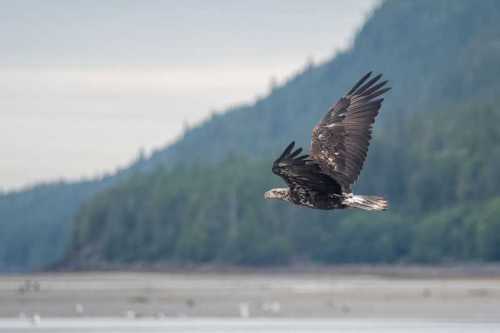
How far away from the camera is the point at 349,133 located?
25.4 meters

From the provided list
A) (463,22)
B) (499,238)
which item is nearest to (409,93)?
(463,22)

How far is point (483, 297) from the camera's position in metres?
54.6

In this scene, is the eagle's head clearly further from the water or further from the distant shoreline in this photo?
the distant shoreline

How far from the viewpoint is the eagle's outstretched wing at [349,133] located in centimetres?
2528

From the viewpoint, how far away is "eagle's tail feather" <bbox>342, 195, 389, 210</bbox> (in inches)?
955

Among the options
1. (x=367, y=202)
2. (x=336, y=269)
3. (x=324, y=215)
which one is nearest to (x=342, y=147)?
(x=367, y=202)

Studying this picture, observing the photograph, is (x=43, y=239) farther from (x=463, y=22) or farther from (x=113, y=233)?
(x=113, y=233)

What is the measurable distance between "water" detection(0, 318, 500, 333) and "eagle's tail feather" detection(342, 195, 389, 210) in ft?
46.4

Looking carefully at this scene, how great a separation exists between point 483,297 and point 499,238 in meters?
45.3

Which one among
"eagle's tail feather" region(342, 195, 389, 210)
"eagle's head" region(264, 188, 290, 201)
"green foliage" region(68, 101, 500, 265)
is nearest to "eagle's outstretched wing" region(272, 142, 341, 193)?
"eagle's tail feather" region(342, 195, 389, 210)

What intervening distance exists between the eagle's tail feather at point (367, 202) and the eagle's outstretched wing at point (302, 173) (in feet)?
0.80

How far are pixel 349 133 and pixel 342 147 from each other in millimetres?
257

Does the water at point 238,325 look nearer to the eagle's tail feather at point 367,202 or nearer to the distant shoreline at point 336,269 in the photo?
the eagle's tail feather at point 367,202

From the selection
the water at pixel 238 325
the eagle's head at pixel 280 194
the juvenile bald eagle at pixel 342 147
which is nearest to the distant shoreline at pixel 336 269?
the water at pixel 238 325
